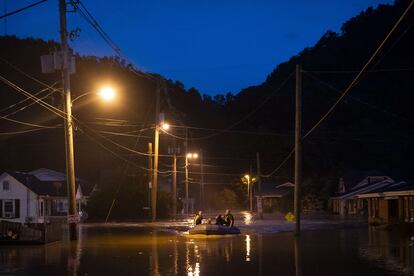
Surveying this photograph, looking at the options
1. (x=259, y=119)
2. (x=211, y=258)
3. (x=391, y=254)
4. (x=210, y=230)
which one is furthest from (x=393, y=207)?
(x=259, y=119)

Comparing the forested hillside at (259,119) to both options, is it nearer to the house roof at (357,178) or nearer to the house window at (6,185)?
the house roof at (357,178)

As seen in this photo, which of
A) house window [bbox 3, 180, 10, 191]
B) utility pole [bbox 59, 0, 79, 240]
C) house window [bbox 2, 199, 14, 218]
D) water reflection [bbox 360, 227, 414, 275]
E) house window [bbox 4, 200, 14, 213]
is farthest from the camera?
house window [bbox 3, 180, 10, 191]

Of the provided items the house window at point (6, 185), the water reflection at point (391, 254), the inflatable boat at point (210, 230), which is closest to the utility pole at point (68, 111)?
the inflatable boat at point (210, 230)

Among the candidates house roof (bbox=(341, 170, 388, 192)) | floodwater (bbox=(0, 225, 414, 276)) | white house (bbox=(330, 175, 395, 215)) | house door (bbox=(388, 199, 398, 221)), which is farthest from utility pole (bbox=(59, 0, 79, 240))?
house roof (bbox=(341, 170, 388, 192))

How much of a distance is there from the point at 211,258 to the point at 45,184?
2270 inches

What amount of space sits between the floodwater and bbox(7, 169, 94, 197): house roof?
40.0 metres

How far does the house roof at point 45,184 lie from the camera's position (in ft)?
221

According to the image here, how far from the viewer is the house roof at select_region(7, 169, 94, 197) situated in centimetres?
6744

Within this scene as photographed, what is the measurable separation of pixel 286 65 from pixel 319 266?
117m

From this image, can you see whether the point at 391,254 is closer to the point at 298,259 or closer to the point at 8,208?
the point at 298,259

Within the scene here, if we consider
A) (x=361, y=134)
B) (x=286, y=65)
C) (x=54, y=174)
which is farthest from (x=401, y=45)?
(x=54, y=174)

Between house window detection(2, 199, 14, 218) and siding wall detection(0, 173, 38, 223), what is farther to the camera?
siding wall detection(0, 173, 38, 223)

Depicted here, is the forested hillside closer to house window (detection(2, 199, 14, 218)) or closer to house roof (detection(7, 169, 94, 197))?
house roof (detection(7, 169, 94, 197))

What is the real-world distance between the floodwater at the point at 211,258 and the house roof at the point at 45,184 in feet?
131
